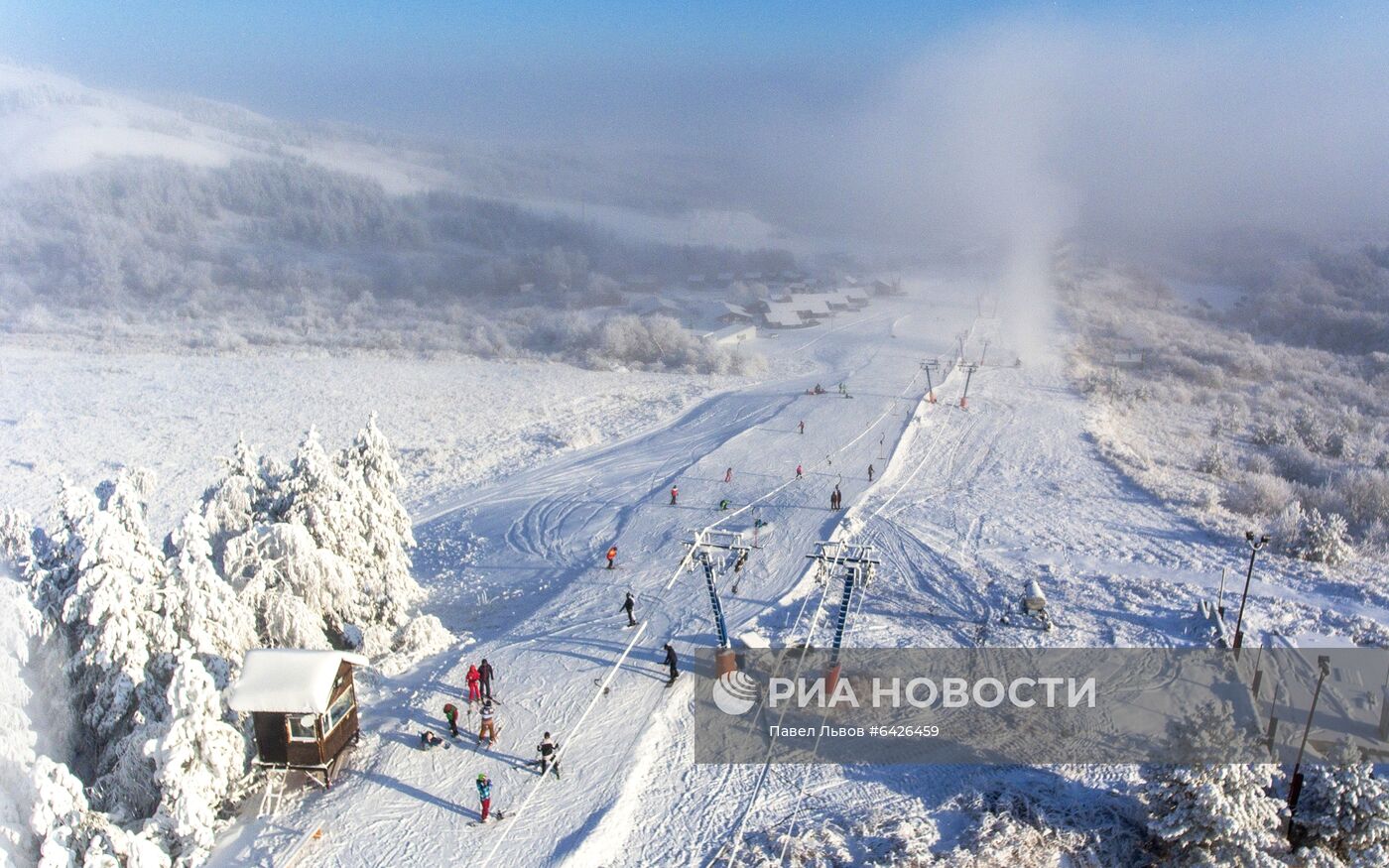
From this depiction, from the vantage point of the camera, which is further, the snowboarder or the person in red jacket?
the snowboarder

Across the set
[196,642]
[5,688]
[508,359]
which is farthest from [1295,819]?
[508,359]

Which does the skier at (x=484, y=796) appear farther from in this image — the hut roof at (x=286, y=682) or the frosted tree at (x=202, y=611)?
the frosted tree at (x=202, y=611)

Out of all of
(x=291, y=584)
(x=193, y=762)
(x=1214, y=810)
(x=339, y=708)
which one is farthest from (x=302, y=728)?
(x=1214, y=810)

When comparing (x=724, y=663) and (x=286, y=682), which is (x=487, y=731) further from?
(x=724, y=663)

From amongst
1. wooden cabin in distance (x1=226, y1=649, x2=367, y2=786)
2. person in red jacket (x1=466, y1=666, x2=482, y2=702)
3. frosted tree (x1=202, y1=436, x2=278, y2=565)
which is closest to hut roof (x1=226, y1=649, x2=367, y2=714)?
wooden cabin in distance (x1=226, y1=649, x2=367, y2=786)

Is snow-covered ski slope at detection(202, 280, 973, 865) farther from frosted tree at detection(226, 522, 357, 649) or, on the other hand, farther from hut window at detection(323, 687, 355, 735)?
frosted tree at detection(226, 522, 357, 649)

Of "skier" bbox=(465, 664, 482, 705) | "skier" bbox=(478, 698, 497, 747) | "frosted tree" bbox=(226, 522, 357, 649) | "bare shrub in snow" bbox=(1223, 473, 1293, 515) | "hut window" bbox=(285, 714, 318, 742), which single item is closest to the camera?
"hut window" bbox=(285, 714, 318, 742)
